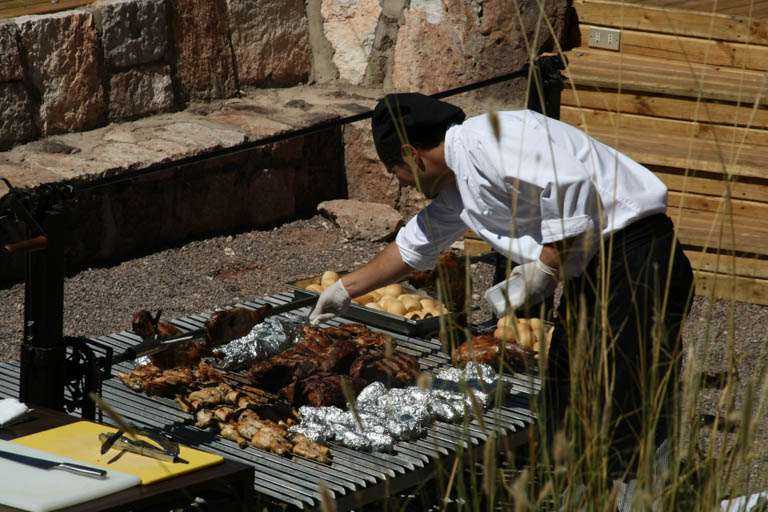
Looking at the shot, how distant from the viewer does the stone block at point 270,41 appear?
6.65m

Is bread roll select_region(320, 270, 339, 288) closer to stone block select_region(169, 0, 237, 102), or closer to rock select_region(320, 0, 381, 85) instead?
stone block select_region(169, 0, 237, 102)

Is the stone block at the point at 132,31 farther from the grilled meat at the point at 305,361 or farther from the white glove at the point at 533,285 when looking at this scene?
the white glove at the point at 533,285

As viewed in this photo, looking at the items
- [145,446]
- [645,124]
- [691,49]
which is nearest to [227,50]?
[645,124]

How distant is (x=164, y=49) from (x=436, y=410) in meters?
3.84

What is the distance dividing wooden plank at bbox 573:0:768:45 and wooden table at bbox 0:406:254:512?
14.3ft

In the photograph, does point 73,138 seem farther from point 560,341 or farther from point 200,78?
point 560,341

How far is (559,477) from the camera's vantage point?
207 centimetres

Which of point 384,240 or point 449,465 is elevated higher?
point 449,465

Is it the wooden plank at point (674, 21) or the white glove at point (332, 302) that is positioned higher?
the wooden plank at point (674, 21)

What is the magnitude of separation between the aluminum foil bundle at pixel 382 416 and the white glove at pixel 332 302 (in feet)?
1.14

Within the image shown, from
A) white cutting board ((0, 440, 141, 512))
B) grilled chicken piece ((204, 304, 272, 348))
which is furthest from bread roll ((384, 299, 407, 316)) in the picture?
white cutting board ((0, 440, 141, 512))

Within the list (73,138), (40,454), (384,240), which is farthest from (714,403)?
(73,138)

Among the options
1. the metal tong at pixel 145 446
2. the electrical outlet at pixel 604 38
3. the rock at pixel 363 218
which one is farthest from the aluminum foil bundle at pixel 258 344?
the electrical outlet at pixel 604 38

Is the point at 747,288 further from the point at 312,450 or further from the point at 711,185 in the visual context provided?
the point at 312,450
